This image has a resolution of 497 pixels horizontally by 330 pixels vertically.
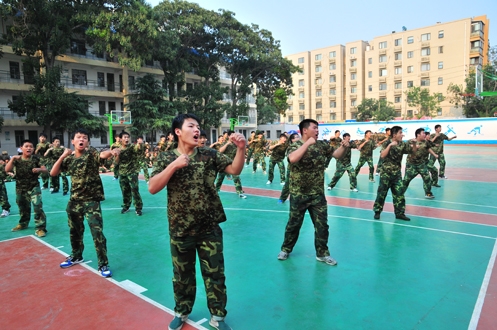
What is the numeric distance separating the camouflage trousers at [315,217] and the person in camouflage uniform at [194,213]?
1.93 m

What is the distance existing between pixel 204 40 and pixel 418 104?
28.6 meters

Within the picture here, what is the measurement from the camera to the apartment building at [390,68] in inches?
1938

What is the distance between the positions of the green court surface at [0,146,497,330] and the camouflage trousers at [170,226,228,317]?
0.37 m

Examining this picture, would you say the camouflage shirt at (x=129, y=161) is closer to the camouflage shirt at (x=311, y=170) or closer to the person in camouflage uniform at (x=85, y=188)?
the person in camouflage uniform at (x=85, y=188)

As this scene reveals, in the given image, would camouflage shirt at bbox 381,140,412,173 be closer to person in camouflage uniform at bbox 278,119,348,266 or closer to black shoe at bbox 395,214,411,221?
black shoe at bbox 395,214,411,221

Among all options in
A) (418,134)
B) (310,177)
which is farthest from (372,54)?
(310,177)

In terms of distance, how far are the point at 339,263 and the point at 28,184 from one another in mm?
6011

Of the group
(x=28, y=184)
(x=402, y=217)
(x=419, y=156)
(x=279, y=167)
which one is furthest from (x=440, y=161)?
(x=28, y=184)

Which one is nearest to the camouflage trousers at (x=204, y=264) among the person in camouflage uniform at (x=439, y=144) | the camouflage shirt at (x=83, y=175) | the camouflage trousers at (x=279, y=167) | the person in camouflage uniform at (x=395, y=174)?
the camouflage shirt at (x=83, y=175)

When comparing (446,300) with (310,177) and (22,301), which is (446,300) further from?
(22,301)

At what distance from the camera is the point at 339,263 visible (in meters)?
4.92

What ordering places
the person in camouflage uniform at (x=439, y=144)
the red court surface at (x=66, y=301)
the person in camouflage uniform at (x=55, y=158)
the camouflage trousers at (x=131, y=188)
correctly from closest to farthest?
the red court surface at (x=66, y=301)
the camouflage trousers at (x=131, y=188)
the person in camouflage uniform at (x=55, y=158)
the person in camouflage uniform at (x=439, y=144)

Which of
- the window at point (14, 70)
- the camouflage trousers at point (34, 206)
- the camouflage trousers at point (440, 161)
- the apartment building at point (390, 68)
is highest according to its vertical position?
the apartment building at point (390, 68)

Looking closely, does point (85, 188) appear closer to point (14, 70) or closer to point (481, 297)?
point (481, 297)
